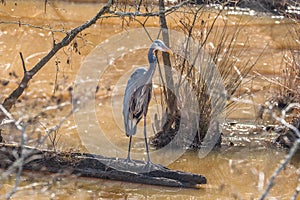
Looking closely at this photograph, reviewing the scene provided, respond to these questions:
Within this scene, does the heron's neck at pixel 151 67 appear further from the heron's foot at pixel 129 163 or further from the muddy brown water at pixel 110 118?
the heron's foot at pixel 129 163

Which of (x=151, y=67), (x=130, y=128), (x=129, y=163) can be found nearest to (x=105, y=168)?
(x=129, y=163)

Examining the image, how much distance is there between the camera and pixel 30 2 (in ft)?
43.9

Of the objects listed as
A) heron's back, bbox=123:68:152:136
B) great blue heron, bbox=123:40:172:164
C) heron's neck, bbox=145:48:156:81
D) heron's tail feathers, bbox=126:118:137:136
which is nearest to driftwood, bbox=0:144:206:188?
→ great blue heron, bbox=123:40:172:164

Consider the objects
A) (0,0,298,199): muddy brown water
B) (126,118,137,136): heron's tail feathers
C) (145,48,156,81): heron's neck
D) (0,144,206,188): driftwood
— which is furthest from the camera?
(126,118,137,136): heron's tail feathers

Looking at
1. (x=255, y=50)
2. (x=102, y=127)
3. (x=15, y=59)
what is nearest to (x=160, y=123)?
(x=102, y=127)

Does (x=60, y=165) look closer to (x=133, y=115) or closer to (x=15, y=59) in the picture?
(x=133, y=115)

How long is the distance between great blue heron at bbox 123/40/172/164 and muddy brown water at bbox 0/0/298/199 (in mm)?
585

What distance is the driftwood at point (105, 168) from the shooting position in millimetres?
6367

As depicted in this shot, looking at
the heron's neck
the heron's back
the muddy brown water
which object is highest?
the heron's neck

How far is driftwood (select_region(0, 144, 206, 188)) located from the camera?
637 cm

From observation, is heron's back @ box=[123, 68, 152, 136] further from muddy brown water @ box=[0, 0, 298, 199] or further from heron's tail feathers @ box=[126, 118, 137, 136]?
muddy brown water @ box=[0, 0, 298, 199]

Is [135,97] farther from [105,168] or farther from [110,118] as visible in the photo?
[110,118]

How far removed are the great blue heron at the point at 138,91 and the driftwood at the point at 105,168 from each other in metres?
0.17

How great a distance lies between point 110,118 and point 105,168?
2.08m
